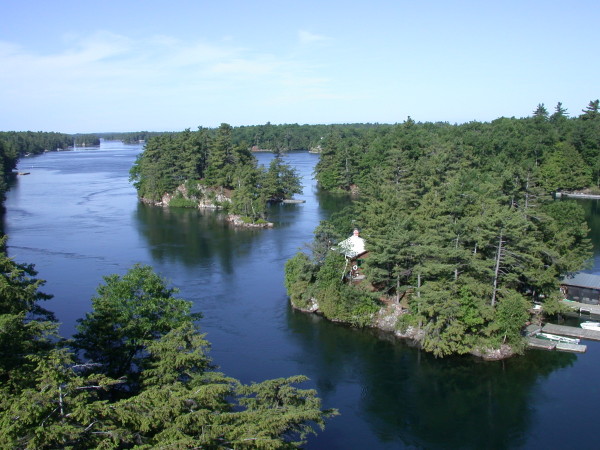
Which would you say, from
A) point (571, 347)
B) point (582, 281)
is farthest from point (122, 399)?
point (582, 281)

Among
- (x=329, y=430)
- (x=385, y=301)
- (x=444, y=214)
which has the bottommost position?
(x=329, y=430)

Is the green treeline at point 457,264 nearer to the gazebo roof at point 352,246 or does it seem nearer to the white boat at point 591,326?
the gazebo roof at point 352,246

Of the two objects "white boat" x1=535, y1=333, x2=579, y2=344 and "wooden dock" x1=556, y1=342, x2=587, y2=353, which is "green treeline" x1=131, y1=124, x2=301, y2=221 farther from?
"wooden dock" x1=556, y1=342, x2=587, y2=353

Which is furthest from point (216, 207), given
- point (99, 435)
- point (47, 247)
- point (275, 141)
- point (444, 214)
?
point (275, 141)

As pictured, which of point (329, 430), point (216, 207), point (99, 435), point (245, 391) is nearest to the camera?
point (99, 435)

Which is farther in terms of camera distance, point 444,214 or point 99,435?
point 444,214

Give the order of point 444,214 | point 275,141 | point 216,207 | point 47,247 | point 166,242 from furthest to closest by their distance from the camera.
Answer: point 275,141
point 216,207
point 166,242
point 47,247
point 444,214

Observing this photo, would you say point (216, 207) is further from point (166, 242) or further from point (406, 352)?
point (406, 352)
